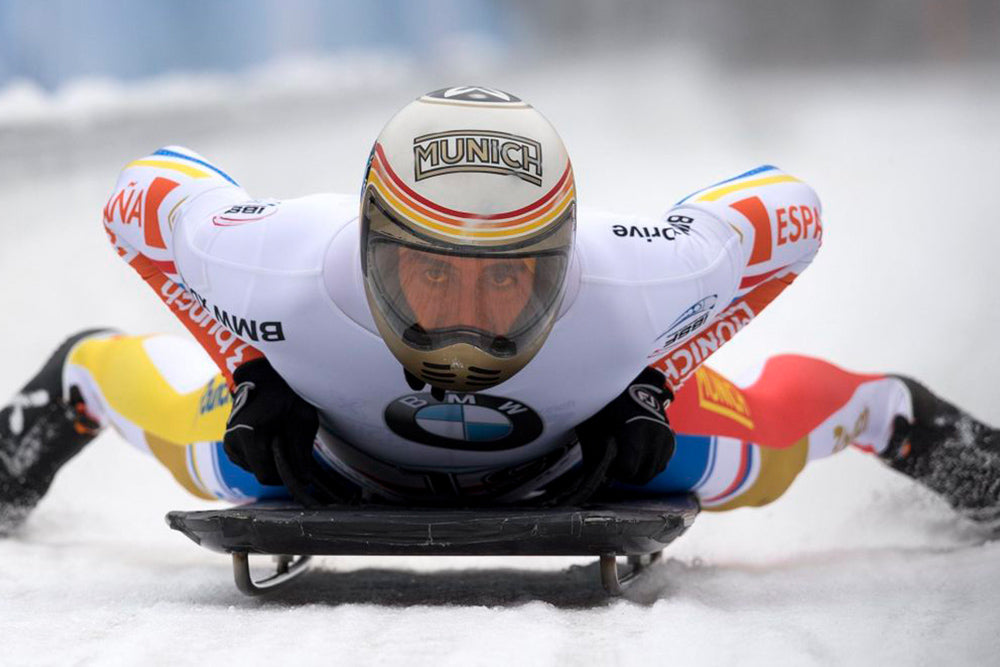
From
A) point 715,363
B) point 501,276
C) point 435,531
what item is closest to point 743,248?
point 501,276

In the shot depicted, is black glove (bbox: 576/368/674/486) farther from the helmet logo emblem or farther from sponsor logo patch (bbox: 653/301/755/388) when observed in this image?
the helmet logo emblem

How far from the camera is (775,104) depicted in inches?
351

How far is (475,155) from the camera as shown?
2.61 meters

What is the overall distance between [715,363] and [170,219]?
2.99 meters

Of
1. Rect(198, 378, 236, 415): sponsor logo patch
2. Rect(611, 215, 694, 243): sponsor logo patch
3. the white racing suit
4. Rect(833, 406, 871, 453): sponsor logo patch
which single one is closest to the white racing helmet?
the white racing suit

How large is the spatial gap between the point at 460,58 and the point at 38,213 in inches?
136

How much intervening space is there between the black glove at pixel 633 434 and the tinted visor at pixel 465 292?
0.44 metres

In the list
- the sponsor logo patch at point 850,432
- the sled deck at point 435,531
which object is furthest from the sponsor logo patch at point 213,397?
the sponsor logo patch at point 850,432

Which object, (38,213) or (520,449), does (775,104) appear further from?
(520,449)

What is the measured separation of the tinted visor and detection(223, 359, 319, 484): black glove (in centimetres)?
43

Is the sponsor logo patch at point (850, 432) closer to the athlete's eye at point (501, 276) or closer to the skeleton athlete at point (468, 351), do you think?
the skeleton athlete at point (468, 351)

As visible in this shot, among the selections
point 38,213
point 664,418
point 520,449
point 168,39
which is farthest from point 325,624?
point 168,39

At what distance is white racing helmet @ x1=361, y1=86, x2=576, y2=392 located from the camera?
255 centimetres

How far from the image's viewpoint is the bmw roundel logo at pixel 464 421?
2.96 m
